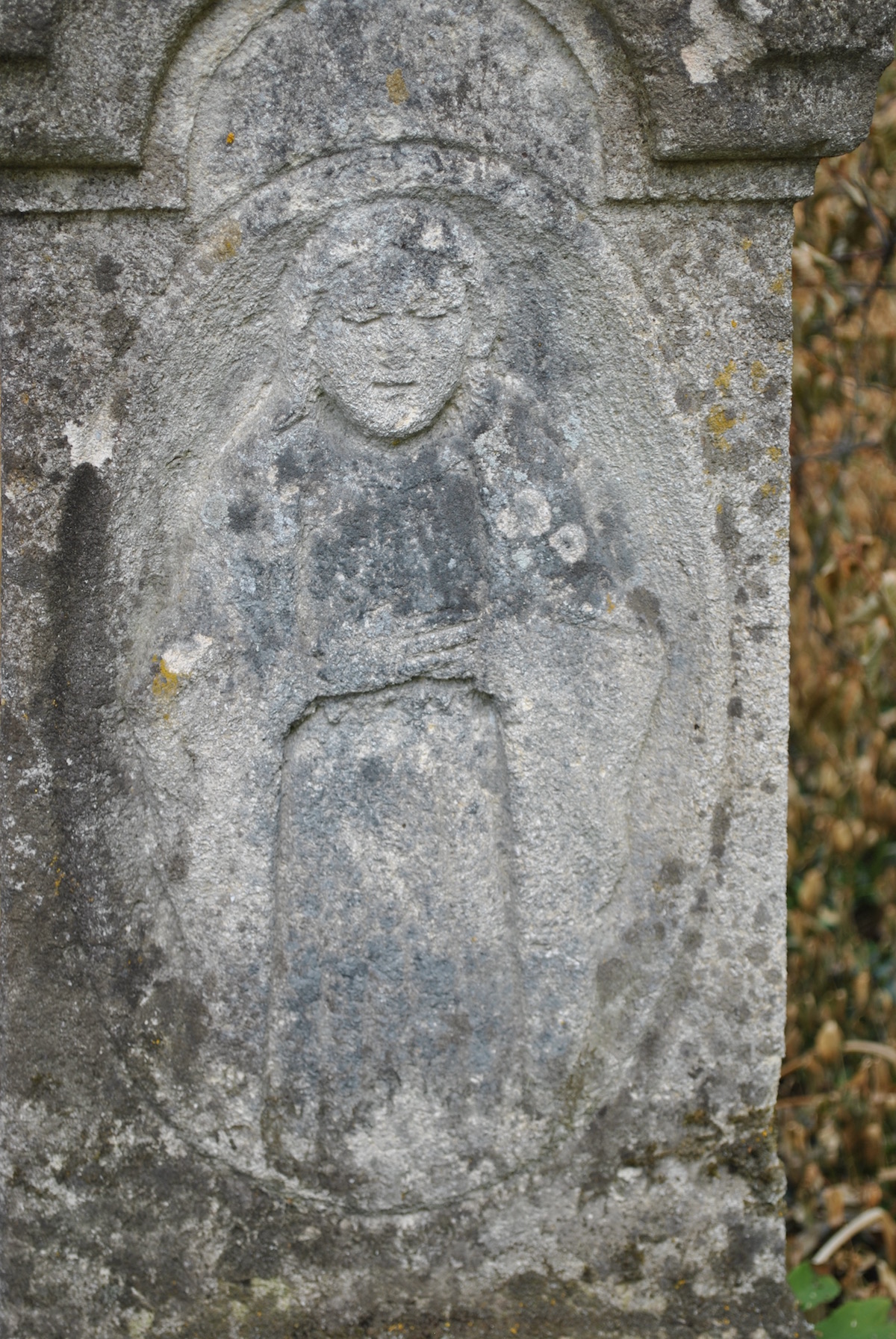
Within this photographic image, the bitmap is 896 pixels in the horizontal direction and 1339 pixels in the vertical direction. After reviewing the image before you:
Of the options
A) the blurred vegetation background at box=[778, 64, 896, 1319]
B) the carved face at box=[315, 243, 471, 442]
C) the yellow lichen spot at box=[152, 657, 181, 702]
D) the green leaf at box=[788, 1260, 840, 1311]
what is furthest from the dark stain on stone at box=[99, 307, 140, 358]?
the green leaf at box=[788, 1260, 840, 1311]

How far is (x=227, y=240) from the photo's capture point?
59.6 inches

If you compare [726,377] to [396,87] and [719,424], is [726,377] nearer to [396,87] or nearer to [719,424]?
[719,424]

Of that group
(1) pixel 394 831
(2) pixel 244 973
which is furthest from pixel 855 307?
(2) pixel 244 973

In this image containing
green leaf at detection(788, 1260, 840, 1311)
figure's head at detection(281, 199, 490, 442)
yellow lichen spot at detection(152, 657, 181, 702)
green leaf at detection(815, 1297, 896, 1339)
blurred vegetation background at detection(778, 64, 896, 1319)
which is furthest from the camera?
blurred vegetation background at detection(778, 64, 896, 1319)

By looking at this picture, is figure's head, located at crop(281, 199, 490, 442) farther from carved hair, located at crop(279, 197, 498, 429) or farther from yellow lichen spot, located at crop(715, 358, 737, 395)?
yellow lichen spot, located at crop(715, 358, 737, 395)

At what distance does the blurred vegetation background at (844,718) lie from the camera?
2.65 m

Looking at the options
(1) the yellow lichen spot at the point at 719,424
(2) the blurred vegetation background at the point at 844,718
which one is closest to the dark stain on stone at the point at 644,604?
(1) the yellow lichen spot at the point at 719,424

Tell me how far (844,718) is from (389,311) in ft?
6.01

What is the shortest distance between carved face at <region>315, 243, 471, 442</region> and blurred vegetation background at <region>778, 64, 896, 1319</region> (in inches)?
56.6

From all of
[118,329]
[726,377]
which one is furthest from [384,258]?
[726,377]

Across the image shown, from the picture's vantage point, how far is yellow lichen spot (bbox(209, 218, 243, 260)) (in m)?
1.51

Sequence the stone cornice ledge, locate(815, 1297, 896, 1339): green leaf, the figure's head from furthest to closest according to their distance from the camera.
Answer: locate(815, 1297, 896, 1339): green leaf, the figure's head, the stone cornice ledge

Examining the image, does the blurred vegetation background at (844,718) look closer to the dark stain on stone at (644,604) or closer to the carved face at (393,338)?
the dark stain on stone at (644,604)

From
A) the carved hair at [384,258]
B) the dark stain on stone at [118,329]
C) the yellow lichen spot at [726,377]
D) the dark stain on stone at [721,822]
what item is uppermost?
the carved hair at [384,258]
